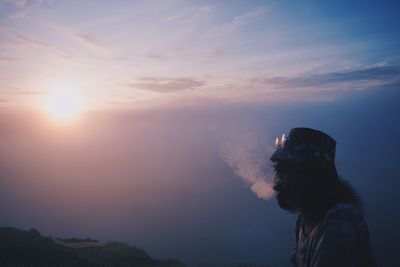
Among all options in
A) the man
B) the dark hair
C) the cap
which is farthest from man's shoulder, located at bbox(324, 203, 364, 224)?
the cap

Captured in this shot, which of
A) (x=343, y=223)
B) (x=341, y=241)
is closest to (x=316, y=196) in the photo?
(x=343, y=223)

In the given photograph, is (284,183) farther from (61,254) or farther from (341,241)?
(61,254)

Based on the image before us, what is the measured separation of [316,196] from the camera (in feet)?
11.9

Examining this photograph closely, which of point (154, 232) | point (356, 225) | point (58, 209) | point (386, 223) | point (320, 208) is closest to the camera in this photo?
point (356, 225)

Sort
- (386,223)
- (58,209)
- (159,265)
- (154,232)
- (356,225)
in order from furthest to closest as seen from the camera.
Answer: (58,209) < (154,232) < (386,223) < (159,265) < (356,225)

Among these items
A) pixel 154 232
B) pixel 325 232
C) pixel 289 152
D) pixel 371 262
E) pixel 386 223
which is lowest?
pixel 154 232

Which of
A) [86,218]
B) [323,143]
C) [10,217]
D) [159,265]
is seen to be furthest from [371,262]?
[10,217]

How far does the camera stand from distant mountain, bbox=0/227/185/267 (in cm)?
1880

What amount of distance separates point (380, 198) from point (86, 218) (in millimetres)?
161378

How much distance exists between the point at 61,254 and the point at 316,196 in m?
21.4

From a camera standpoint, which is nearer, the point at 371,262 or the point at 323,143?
the point at 371,262

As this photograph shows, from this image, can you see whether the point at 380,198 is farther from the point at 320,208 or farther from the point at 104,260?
the point at 320,208

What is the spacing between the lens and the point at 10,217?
186 m

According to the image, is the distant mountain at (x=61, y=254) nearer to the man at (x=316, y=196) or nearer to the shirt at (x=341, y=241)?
the man at (x=316, y=196)
